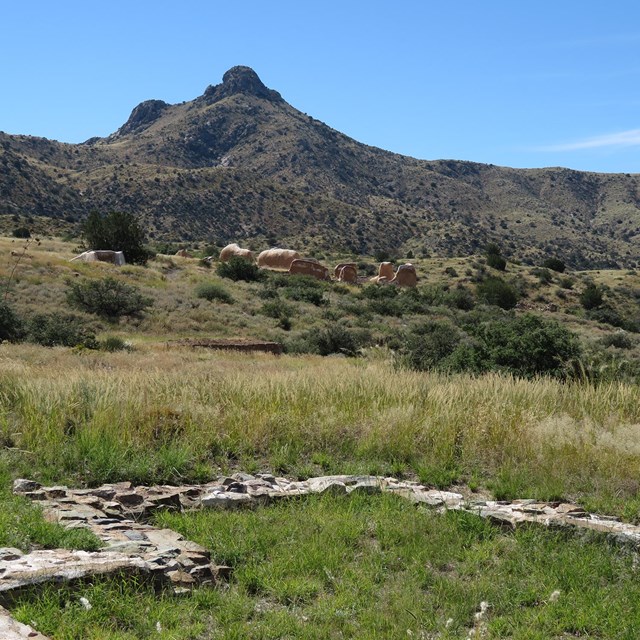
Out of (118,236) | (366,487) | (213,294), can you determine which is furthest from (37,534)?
(118,236)


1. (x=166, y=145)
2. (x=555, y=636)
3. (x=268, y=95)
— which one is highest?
(x=268, y=95)

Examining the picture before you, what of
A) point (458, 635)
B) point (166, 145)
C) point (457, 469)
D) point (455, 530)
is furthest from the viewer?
point (166, 145)

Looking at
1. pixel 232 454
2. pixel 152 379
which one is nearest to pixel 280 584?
pixel 232 454

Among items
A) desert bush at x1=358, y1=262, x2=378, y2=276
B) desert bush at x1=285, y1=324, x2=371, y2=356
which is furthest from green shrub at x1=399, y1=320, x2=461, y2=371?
desert bush at x1=358, y1=262, x2=378, y2=276

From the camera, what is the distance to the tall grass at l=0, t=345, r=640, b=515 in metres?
7.66

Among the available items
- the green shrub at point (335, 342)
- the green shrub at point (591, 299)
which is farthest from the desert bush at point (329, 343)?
the green shrub at point (591, 299)

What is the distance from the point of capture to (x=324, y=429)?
8992mm

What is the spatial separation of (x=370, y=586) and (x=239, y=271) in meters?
46.0

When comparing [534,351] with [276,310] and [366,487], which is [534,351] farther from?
[276,310]

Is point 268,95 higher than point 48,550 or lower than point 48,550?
higher

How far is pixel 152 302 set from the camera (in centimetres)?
3538

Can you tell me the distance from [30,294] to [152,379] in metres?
25.2

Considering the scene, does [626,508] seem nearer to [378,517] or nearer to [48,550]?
[378,517]

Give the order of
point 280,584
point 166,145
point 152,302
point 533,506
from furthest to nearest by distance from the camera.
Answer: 1. point 166,145
2. point 152,302
3. point 533,506
4. point 280,584
